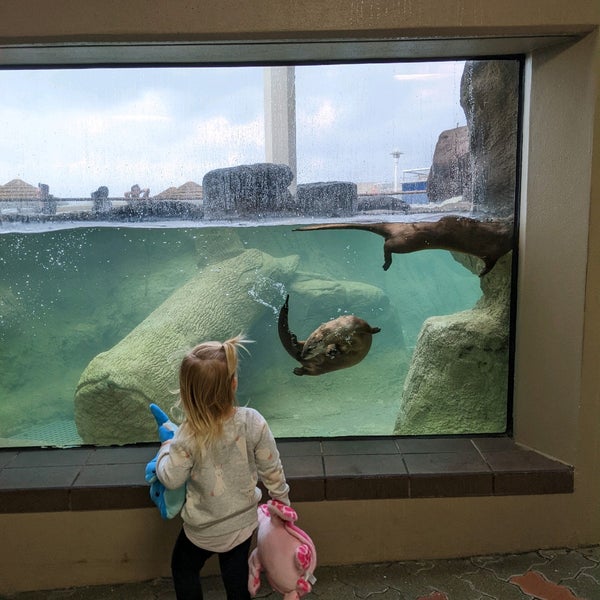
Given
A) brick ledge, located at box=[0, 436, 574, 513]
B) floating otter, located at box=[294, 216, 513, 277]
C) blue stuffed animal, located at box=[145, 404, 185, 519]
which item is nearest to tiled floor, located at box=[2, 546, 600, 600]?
brick ledge, located at box=[0, 436, 574, 513]

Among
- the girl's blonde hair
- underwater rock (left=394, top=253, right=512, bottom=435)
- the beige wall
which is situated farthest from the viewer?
underwater rock (left=394, top=253, right=512, bottom=435)

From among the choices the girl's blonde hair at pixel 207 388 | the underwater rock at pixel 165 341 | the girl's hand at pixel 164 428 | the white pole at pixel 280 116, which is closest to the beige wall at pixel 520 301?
the white pole at pixel 280 116

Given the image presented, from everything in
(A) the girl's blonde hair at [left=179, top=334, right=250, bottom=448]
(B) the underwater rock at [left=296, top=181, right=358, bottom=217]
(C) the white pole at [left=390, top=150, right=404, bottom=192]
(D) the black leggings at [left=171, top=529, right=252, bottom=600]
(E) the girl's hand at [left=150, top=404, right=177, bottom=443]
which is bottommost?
(D) the black leggings at [left=171, top=529, right=252, bottom=600]

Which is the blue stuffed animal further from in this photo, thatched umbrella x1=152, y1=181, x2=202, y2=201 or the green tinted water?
thatched umbrella x1=152, y1=181, x2=202, y2=201

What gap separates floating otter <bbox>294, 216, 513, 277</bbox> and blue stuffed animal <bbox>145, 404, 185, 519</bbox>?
4.31 ft

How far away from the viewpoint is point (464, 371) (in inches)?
124

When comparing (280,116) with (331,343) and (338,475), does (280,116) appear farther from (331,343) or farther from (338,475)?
(338,475)

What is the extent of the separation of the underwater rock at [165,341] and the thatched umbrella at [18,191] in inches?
33.4

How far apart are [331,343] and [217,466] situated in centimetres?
129

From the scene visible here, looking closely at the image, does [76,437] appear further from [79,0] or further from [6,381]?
[79,0]

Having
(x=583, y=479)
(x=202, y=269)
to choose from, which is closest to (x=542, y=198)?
(x=583, y=479)

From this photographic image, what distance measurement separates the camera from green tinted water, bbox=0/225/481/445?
3.06 m

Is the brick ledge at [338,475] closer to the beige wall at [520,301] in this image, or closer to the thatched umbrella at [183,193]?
the beige wall at [520,301]

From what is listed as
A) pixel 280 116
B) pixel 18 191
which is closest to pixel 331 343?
pixel 280 116
